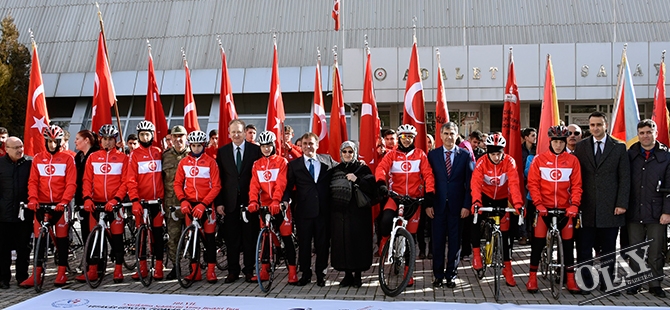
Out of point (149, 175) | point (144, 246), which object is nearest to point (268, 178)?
point (149, 175)

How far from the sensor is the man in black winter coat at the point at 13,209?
7.46 meters

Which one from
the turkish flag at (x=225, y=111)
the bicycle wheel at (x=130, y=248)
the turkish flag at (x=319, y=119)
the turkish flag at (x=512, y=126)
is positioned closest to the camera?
the bicycle wheel at (x=130, y=248)

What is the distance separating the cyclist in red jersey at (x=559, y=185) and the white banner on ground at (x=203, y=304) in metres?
0.83

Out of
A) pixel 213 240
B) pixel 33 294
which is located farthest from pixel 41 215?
pixel 213 240

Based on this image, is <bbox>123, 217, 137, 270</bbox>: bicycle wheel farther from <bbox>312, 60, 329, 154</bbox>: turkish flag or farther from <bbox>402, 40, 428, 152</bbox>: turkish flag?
<bbox>402, 40, 428, 152</bbox>: turkish flag

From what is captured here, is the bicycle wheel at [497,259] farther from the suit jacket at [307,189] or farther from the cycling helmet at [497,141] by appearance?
the suit jacket at [307,189]

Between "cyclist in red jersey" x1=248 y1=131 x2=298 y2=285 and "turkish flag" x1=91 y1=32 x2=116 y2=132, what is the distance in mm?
3764

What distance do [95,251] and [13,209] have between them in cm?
118

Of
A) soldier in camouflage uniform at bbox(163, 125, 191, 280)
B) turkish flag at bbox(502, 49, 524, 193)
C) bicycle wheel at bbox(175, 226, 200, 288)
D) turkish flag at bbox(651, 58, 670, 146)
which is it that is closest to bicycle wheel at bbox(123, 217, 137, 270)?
soldier in camouflage uniform at bbox(163, 125, 191, 280)

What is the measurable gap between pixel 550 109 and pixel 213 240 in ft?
18.5

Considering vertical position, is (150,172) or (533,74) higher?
(533,74)

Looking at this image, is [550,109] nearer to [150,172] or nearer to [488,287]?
[488,287]

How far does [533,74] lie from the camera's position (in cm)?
1789

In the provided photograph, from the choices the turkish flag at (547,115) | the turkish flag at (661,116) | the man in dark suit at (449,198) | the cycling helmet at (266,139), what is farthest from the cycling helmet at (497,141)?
the turkish flag at (661,116)
